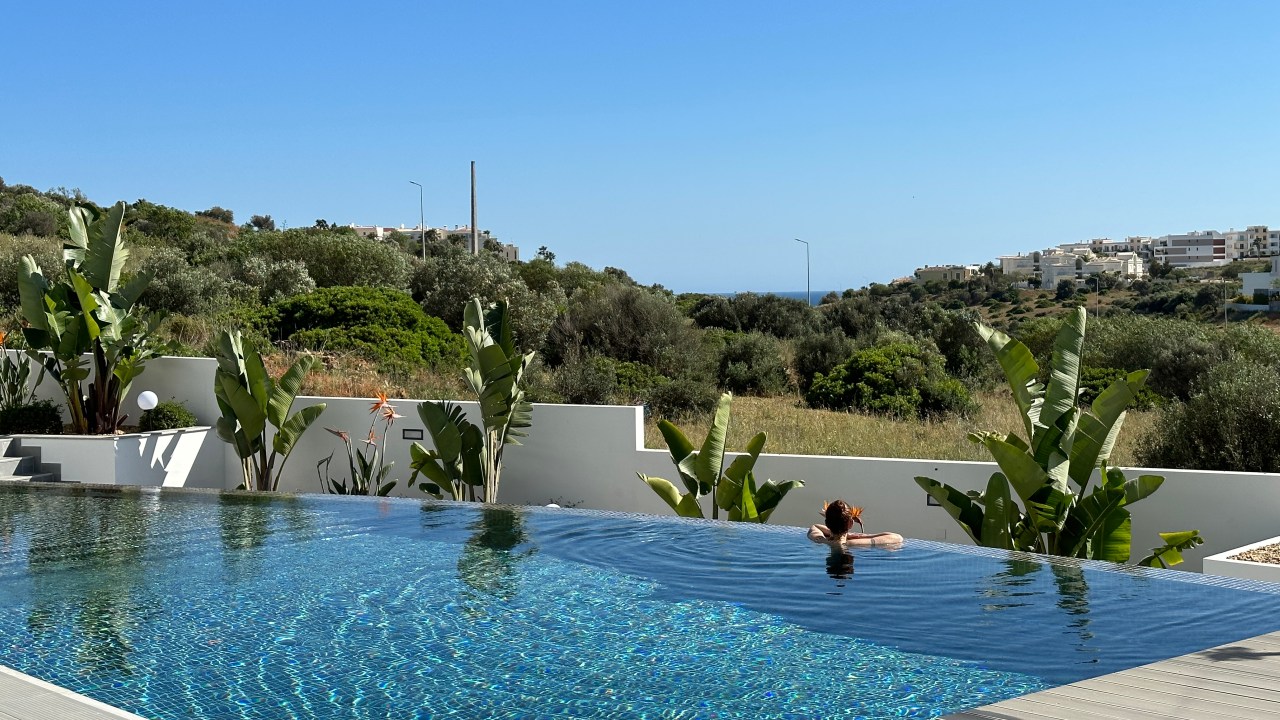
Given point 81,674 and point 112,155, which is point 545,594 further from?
point 112,155

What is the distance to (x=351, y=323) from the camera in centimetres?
1895

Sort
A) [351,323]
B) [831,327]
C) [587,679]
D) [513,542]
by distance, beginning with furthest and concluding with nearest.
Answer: [831,327]
[351,323]
[513,542]
[587,679]

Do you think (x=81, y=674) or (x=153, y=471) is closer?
(x=81, y=674)

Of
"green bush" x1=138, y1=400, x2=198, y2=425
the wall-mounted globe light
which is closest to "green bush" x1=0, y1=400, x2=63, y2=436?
"green bush" x1=138, y1=400, x2=198, y2=425

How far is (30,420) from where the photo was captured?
38.9 feet

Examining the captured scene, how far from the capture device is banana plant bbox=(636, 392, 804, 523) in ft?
27.6

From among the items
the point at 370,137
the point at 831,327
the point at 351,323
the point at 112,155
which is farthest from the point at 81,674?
the point at 112,155

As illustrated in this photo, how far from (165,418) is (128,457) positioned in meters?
0.73

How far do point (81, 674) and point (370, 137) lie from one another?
2423 centimetres

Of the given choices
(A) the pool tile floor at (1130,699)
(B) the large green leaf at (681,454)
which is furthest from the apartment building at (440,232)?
(A) the pool tile floor at (1130,699)

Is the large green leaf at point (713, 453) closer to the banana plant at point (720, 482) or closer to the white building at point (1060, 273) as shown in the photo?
the banana plant at point (720, 482)

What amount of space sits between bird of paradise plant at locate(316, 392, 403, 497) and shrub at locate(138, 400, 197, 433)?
1722 mm

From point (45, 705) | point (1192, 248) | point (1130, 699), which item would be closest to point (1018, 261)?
point (1192, 248)

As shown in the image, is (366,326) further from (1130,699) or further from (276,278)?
(1130,699)
